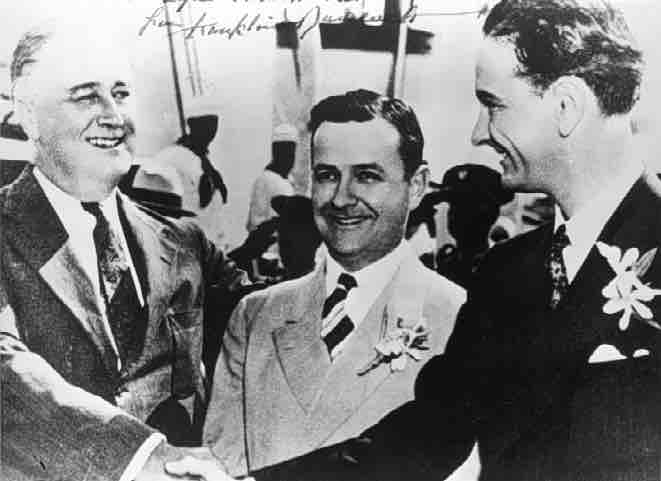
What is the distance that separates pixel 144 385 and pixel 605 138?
187 cm

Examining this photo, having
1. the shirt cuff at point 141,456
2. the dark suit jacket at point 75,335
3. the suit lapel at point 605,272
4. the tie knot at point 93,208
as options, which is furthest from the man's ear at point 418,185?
the shirt cuff at point 141,456

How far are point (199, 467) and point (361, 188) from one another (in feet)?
3.84

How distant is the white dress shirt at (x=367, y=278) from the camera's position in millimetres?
2818

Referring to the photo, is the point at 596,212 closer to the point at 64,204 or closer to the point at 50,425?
the point at 64,204

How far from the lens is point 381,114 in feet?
9.11

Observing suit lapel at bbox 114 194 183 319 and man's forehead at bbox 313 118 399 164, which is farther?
suit lapel at bbox 114 194 183 319

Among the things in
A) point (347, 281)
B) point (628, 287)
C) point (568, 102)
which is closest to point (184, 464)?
point (347, 281)

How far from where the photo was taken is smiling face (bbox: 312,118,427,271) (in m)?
2.76

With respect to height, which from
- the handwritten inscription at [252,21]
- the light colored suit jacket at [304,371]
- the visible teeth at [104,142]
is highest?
the handwritten inscription at [252,21]

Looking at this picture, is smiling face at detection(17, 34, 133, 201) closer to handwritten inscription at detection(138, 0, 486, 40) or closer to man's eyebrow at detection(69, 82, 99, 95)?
man's eyebrow at detection(69, 82, 99, 95)

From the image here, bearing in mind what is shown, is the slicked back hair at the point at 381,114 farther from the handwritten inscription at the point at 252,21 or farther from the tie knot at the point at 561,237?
the tie knot at the point at 561,237

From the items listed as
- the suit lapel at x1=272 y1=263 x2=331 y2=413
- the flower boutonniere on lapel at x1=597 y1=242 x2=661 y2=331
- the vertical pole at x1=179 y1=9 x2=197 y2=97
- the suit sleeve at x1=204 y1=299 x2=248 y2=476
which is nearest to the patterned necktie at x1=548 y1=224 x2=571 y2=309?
the flower boutonniere on lapel at x1=597 y1=242 x2=661 y2=331

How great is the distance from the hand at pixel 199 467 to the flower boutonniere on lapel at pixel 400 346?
0.62 meters

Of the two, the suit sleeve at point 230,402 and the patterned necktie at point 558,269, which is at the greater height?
the patterned necktie at point 558,269
